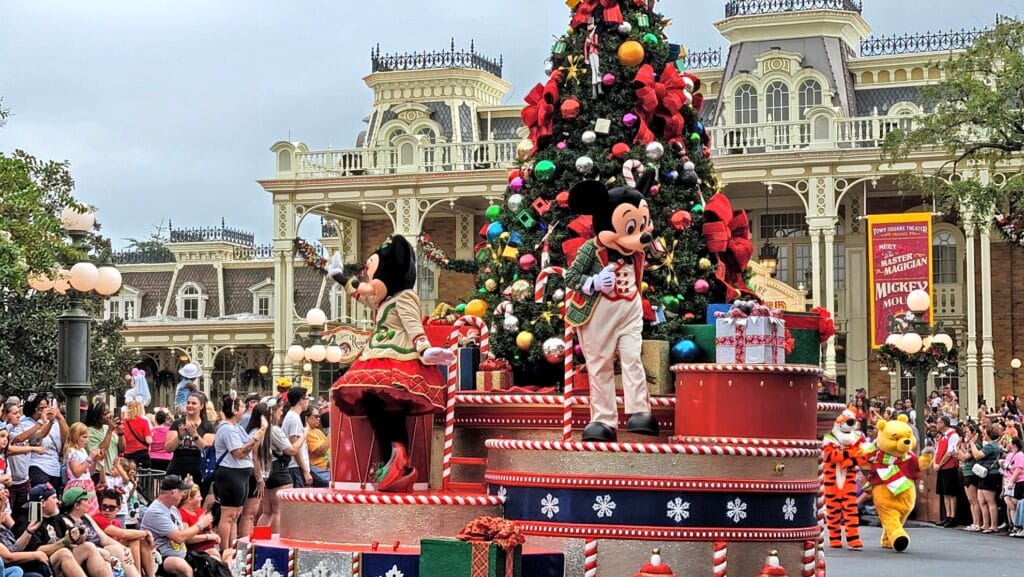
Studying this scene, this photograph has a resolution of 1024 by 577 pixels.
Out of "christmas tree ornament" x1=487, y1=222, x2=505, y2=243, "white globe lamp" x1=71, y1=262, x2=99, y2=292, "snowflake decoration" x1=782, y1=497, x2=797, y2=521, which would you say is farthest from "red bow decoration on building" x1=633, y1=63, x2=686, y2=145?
"white globe lamp" x1=71, y1=262, x2=99, y2=292

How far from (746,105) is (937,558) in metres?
23.5

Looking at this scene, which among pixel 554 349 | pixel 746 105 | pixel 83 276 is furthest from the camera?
pixel 746 105

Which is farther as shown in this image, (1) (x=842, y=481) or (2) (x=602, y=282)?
(1) (x=842, y=481)

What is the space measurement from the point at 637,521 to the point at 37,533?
4.52 m

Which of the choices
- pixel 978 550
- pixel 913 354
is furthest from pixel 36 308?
pixel 978 550

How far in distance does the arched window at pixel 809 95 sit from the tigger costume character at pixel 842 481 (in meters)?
21.1

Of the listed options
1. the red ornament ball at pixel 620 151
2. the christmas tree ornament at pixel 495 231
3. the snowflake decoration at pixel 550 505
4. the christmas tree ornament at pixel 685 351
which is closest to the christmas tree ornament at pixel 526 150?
the christmas tree ornament at pixel 495 231

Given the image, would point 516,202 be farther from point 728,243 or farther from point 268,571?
point 268,571

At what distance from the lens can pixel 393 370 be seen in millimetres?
9266

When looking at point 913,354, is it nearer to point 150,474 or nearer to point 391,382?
point 150,474

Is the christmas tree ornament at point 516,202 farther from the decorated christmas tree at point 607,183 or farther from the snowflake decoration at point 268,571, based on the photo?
the snowflake decoration at point 268,571

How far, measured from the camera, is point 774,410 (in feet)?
29.5

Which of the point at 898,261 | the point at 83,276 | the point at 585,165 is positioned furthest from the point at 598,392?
the point at 898,261

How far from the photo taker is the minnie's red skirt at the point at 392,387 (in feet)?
30.1
